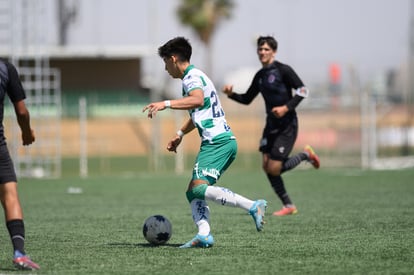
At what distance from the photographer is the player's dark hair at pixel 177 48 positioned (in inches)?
323

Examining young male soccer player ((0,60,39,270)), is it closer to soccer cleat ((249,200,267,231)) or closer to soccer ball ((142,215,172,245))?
soccer ball ((142,215,172,245))

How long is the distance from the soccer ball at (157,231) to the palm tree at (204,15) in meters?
50.0

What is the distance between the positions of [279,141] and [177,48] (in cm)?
427

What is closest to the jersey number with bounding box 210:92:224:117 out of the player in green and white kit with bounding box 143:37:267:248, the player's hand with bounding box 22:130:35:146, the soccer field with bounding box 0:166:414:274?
the player in green and white kit with bounding box 143:37:267:248

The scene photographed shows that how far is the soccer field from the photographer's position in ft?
23.1

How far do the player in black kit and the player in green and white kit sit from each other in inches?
144

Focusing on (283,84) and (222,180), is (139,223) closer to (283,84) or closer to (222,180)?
(283,84)

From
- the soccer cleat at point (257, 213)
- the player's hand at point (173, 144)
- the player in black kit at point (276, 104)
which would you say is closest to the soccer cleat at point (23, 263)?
the soccer cleat at point (257, 213)

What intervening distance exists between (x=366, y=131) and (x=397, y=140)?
2816mm

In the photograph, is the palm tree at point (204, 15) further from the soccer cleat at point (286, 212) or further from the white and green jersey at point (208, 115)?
the white and green jersey at point (208, 115)

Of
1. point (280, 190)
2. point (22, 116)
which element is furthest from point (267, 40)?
point (22, 116)

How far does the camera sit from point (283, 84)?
40.0ft

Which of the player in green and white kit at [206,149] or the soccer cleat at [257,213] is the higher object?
the player in green and white kit at [206,149]

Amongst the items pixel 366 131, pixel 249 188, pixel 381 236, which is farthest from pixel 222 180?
pixel 381 236
